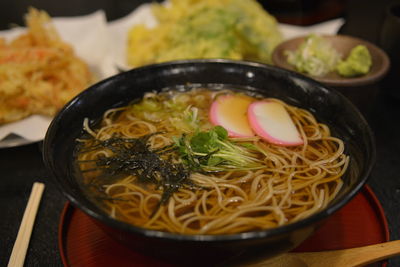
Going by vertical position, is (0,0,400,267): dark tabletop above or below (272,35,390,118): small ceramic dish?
below

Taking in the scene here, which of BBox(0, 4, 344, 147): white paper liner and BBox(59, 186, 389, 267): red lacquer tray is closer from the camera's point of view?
BBox(59, 186, 389, 267): red lacquer tray

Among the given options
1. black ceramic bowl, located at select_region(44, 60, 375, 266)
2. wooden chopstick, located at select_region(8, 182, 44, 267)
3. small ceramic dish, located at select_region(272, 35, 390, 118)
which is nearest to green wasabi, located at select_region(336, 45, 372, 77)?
small ceramic dish, located at select_region(272, 35, 390, 118)

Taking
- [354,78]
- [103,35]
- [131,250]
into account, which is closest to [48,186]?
[131,250]

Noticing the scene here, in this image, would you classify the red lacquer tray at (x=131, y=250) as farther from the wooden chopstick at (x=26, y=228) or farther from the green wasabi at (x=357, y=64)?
the green wasabi at (x=357, y=64)

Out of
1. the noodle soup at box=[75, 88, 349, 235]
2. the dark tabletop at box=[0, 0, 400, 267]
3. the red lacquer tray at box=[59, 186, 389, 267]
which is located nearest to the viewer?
the noodle soup at box=[75, 88, 349, 235]

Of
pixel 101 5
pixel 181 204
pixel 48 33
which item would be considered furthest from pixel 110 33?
pixel 181 204

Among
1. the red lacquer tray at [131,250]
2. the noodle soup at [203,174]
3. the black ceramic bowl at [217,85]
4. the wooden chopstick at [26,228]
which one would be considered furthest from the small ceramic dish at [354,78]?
the wooden chopstick at [26,228]

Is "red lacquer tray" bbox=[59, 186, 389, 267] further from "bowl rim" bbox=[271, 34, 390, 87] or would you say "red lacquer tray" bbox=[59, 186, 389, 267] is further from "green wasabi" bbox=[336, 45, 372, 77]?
"green wasabi" bbox=[336, 45, 372, 77]
